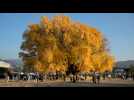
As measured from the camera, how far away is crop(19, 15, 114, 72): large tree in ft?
117

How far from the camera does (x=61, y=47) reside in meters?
37.0

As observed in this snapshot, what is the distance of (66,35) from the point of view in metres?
37.7

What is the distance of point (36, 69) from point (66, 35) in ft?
16.7

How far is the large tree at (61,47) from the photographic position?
117ft
